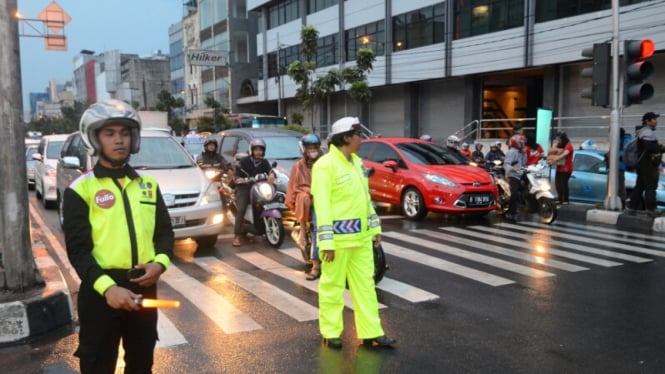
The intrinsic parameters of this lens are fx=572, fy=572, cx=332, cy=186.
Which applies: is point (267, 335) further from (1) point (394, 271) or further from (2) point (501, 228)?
(2) point (501, 228)

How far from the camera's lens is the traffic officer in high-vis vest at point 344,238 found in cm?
438

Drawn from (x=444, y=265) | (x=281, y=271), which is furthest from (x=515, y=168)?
(x=281, y=271)

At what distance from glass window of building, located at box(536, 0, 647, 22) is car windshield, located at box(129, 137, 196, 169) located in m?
18.6

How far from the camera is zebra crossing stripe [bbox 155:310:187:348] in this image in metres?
4.66

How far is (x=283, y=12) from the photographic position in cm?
4497

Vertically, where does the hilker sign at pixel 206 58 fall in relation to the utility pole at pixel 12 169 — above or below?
above

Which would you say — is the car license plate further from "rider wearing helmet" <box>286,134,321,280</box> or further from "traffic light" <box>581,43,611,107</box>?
"traffic light" <box>581,43,611,107</box>

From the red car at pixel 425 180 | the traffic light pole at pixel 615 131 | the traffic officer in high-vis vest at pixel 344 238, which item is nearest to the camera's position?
the traffic officer in high-vis vest at pixel 344 238

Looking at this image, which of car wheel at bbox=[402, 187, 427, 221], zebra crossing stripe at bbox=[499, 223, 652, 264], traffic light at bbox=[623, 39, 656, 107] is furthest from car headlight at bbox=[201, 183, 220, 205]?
traffic light at bbox=[623, 39, 656, 107]

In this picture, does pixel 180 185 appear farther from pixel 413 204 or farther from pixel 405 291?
pixel 413 204

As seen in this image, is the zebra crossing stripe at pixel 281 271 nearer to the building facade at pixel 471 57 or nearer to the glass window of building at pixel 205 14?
the building facade at pixel 471 57

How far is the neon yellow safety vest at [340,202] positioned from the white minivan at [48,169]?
33.6ft

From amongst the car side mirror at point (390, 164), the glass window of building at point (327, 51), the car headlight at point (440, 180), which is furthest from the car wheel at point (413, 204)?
the glass window of building at point (327, 51)

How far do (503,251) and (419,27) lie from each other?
24823 millimetres
